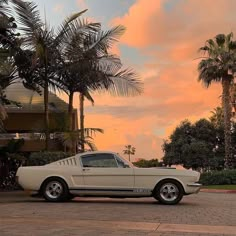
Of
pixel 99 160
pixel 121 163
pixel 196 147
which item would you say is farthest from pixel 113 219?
pixel 196 147

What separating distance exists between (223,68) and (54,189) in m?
24.0

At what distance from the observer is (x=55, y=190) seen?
15.3m

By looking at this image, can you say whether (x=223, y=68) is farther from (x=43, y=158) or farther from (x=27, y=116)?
(x=43, y=158)

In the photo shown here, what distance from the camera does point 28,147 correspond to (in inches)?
1064

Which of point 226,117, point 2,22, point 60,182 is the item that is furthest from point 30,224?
point 226,117

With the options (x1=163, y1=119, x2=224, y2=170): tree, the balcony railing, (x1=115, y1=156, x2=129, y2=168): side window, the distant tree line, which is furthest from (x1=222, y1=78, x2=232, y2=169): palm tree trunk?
(x1=115, y1=156, x2=129, y2=168): side window

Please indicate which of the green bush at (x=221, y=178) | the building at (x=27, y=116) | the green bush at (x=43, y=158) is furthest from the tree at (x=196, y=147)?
the green bush at (x=43, y=158)

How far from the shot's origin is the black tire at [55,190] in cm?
1526

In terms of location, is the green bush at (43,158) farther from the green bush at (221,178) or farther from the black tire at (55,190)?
the green bush at (221,178)

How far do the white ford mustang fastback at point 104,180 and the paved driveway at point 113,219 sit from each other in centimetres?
40

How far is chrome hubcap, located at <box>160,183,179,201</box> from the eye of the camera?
15.0 meters

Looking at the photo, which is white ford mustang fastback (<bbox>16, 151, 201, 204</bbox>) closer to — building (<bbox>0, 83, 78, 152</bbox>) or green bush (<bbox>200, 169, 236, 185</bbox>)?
building (<bbox>0, 83, 78, 152</bbox>)

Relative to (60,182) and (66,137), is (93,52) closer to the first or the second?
(66,137)

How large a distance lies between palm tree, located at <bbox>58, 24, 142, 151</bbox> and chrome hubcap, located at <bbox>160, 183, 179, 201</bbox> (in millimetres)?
7541
